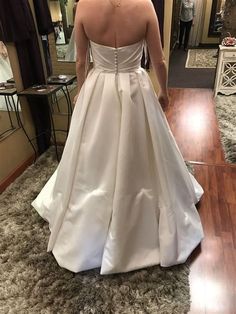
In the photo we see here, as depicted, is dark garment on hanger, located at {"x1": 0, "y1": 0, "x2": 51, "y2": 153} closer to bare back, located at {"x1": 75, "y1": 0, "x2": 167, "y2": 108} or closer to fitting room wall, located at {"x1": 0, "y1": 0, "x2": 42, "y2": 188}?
fitting room wall, located at {"x1": 0, "y1": 0, "x2": 42, "y2": 188}

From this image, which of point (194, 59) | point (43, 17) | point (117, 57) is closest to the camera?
point (117, 57)

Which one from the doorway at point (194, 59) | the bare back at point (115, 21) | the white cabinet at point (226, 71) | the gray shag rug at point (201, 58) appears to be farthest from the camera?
the gray shag rug at point (201, 58)

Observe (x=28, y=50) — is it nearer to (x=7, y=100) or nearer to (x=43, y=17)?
(x=43, y=17)

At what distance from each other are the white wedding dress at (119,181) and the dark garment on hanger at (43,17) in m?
1.24

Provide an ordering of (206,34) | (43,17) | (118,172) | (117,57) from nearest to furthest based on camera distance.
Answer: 1. (117,57)
2. (118,172)
3. (43,17)
4. (206,34)

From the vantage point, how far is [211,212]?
6.26 ft

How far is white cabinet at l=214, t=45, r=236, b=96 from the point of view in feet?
12.0

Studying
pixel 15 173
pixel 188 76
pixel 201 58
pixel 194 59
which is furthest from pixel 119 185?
pixel 201 58

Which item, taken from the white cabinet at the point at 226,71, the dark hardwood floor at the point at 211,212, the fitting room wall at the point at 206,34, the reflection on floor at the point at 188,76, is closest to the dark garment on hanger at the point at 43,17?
the dark hardwood floor at the point at 211,212

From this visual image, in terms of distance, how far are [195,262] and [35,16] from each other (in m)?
2.27

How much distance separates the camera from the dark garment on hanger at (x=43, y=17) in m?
2.21

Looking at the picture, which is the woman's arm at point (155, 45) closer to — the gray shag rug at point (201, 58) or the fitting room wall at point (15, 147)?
the fitting room wall at point (15, 147)

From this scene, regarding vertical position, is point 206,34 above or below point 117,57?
below

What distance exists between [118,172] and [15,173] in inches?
54.7
